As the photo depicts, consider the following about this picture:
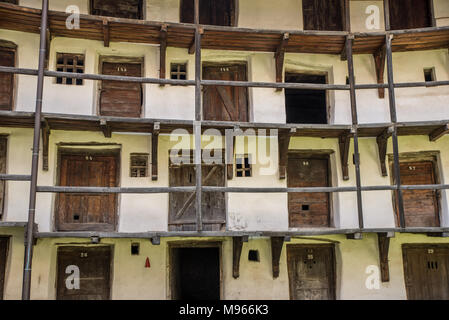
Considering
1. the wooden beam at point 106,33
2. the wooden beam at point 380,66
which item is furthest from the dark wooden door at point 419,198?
the wooden beam at point 106,33

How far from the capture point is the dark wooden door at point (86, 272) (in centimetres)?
1445

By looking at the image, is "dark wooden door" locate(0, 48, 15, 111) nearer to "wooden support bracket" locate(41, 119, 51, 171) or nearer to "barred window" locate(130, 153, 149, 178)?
"wooden support bracket" locate(41, 119, 51, 171)

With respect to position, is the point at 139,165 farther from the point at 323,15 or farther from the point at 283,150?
the point at 323,15

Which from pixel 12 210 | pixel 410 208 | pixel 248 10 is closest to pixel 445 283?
pixel 410 208

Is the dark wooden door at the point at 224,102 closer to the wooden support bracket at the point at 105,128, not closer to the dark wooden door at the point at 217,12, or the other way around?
the dark wooden door at the point at 217,12

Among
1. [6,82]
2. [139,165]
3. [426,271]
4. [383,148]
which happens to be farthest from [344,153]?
[6,82]

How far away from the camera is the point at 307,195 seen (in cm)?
1568

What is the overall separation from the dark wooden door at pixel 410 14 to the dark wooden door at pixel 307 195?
16.0 feet

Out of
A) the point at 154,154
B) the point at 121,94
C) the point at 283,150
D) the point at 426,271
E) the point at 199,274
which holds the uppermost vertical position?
the point at 121,94

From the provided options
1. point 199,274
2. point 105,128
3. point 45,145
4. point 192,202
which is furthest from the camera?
point 199,274

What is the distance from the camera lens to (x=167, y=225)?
1468cm

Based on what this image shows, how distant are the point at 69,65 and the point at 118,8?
92.8 inches

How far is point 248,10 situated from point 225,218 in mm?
6285

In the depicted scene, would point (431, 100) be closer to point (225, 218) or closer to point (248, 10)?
point (248, 10)
